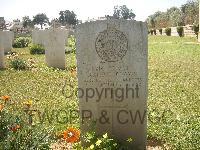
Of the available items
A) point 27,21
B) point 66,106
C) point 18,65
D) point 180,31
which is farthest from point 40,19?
point 66,106

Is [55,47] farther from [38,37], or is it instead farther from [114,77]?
[38,37]

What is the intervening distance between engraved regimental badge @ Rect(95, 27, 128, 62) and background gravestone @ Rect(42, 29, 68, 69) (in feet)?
29.8

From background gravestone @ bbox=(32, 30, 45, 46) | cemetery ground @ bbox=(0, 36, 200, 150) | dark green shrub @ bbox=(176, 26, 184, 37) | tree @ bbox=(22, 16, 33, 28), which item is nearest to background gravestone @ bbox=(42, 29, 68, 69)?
cemetery ground @ bbox=(0, 36, 200, 150)

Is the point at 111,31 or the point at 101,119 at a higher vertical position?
the point at 111,31

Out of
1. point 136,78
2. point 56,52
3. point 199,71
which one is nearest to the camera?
point 136,78

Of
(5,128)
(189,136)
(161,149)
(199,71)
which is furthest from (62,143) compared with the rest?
(199,71)

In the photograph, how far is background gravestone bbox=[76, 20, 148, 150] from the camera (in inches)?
188

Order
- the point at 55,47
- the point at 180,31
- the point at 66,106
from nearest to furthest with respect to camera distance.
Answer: the point at 66,106
the point at 55,47
the point at 180,31

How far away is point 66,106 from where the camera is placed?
7391 millimetres

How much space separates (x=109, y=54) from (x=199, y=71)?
8.33 meters

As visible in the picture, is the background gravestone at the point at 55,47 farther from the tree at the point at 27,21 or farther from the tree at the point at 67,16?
the tree at the point at 67,16

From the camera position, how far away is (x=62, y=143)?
5.48 meters

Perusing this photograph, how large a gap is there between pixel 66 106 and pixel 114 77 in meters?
2.73

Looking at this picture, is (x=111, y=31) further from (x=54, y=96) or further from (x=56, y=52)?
(x=56, y=52)
